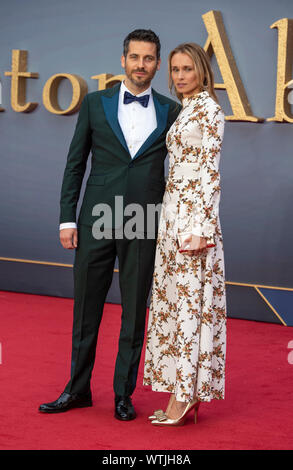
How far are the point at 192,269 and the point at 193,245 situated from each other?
0.10m

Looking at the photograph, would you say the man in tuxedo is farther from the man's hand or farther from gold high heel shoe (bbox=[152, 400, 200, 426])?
gold high heel shoe (bbox=[152, 400, 200, 426])

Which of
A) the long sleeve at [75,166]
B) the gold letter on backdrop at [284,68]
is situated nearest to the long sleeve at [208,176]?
the long sleeve at [75,166]

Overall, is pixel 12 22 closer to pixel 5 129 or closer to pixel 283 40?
pixel 5 129

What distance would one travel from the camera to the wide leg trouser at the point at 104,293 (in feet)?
9.35

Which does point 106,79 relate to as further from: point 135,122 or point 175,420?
point 175,420

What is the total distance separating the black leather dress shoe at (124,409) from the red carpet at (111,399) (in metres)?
0.03

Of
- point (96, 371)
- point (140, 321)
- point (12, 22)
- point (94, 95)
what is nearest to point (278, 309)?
point (96, 371)

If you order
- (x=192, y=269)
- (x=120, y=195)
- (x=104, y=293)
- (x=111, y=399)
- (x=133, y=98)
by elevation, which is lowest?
(x=111, y=399)

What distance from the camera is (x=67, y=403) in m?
2.89

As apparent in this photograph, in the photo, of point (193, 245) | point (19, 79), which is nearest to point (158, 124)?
point (193, 245)

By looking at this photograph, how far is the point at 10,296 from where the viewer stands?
221 inches

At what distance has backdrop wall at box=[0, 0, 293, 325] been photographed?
4.85 metres

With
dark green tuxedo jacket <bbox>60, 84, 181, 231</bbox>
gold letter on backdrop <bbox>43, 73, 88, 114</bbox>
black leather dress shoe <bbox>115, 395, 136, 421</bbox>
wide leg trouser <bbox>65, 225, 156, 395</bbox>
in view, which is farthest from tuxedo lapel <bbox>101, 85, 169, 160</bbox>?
gold letter on backdrop <bbox>43, 73, 88, 114</bbox>

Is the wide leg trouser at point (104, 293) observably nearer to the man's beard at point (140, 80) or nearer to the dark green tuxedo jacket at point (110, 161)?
the dark green tuxedo jacket at point (110, 161)
